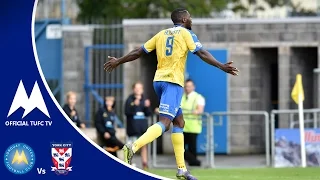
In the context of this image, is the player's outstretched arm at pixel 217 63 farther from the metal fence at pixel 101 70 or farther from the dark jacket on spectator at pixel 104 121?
the metal fence at pixel 101 70

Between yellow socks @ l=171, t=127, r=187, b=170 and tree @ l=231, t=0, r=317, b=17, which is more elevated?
tree @ l=231, t=0, r=317, b=17

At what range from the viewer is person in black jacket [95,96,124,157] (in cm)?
2135

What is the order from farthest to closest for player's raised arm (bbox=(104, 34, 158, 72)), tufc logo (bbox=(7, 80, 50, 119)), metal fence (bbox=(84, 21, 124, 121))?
metal fence (bbox=(84, 21, 124, 121)) < player's raised arm (bbox=(104, 34, 158, 72)) < tufc logo (bbox=(7, 80, 50, 119))

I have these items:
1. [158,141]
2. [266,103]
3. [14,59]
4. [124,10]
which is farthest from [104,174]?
[124,10]

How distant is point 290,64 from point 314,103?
3.56 ft

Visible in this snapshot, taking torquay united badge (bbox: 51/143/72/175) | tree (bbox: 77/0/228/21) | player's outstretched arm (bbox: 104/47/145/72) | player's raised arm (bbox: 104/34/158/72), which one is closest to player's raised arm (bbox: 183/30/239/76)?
player's raised arm (bbox: 104/34/158/72)

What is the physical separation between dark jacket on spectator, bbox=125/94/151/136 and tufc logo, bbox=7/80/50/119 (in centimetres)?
932

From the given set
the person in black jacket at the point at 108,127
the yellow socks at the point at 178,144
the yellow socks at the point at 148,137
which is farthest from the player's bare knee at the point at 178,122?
the person in black jacket at the point at 108,127

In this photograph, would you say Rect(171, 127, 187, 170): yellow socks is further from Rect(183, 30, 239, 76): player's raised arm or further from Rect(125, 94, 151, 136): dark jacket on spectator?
Rect(125, 94, 151, 136): dark jacket on spectator

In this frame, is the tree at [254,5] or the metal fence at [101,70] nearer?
the metal fence at [101,70]

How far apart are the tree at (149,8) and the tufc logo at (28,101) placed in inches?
749

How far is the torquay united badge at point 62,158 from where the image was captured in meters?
12.3

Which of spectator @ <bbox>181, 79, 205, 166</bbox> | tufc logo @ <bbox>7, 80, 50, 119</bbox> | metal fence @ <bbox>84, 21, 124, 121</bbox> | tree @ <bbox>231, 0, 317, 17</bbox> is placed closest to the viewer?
tufc logo @ <bbox>7, 80, 50, 119</bbox>

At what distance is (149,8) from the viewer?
1288 inches
